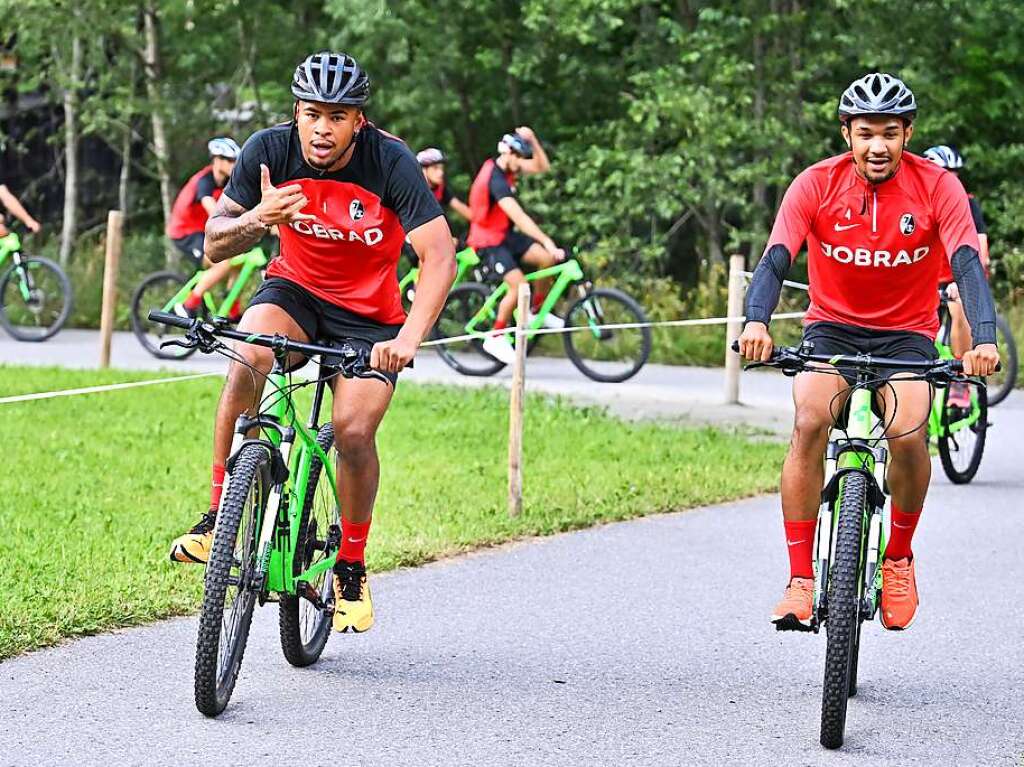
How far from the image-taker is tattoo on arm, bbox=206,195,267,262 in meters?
6.18

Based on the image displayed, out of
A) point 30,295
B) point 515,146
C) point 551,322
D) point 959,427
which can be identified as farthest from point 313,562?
point 30,295

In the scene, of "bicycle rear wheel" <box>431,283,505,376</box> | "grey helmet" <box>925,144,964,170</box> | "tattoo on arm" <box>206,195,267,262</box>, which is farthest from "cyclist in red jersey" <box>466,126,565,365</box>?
"tattoo on arm" <box>206,195,267,262</box>

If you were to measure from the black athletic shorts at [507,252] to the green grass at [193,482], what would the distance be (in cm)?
162

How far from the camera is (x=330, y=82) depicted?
246 inches

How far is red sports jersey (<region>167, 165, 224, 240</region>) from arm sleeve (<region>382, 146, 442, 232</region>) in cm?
1134

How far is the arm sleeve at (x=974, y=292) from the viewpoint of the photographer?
612 centimetres

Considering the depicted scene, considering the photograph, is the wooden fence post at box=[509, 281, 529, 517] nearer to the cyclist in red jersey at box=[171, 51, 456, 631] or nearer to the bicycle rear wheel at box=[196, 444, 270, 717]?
the cyclist in red jersey at box=[171, 51, 456, 631]

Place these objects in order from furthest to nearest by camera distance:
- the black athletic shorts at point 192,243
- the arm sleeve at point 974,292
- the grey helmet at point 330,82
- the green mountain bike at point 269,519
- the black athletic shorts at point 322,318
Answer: the black athletic shorts at point 192,243 < the black athletic shorts at point 322,318 < the grey helmet at point 330,82 < the arm sleeve at point 974,292 < the green mountain bike at point 269,519

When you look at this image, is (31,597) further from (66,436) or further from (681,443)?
(681,443)

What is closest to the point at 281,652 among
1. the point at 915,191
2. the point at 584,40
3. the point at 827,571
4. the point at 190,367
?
the point at 827,571

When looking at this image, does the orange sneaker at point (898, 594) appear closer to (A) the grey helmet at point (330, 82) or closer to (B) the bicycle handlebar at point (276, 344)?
(B) the bicycle handlebar at point (276, 344)

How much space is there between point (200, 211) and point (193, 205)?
97 millimetres

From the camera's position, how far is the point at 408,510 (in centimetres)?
1030

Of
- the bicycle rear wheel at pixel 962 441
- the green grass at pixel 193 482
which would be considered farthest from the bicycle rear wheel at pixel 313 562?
the bicycle rear wheel at pixel 962 441
